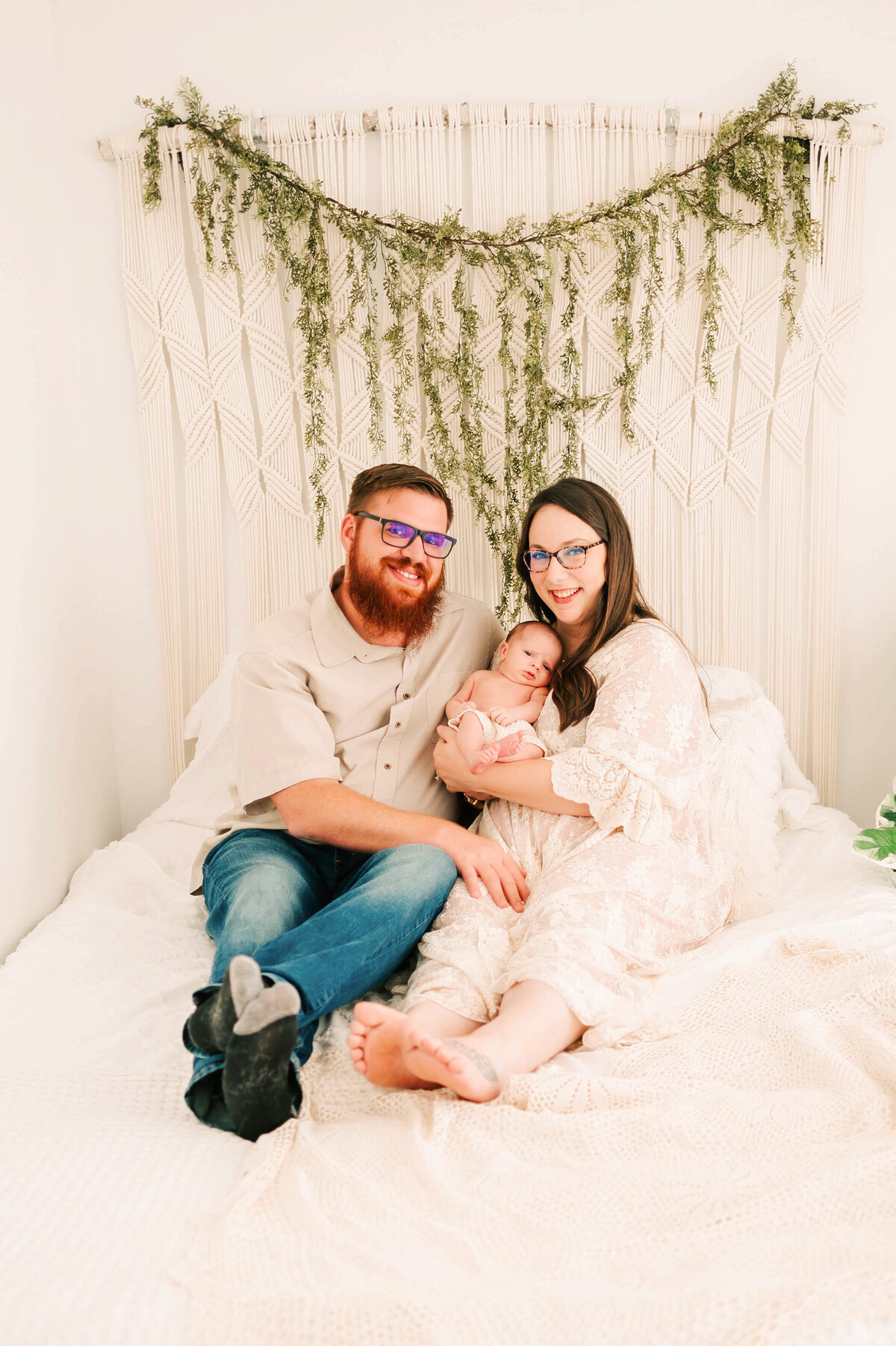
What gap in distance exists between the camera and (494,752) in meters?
1.83

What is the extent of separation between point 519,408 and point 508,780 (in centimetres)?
131

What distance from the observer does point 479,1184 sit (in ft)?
3.52

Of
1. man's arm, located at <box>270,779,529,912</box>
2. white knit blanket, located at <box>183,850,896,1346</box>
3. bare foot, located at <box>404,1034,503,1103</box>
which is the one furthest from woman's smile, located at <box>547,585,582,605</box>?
bare foot, located at <box>404,1034,503,1103</box>

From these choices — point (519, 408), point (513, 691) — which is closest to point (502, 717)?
point (513, 691)

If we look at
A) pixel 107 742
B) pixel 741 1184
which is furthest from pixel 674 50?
pixel 741 1184

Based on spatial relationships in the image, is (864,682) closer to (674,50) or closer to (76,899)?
(674,50)

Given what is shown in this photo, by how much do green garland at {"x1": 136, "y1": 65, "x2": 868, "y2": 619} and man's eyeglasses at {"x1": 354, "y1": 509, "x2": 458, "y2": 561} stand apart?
61 cm

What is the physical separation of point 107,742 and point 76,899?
0.86 m

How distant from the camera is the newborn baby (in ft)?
6.23

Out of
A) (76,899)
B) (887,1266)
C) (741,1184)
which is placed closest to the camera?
(887,1266)

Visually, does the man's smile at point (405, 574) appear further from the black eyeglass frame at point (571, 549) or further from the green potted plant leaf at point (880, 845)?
the green potted plant leaf at point (880, 845)

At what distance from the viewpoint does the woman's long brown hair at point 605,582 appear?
1.96 metres

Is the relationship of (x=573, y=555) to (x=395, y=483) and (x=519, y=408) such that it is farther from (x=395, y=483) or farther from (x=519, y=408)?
(x=519, y=408)

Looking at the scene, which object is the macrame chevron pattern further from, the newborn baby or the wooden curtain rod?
the newborn baby
